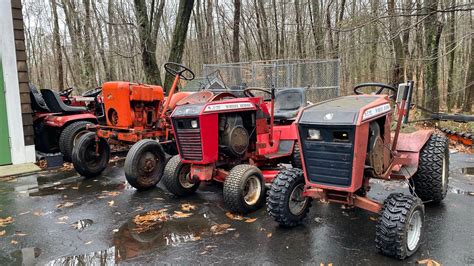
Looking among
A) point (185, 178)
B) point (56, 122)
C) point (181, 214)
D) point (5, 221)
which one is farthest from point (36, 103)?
point (181, 214)

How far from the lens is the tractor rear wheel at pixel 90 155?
20.4ft

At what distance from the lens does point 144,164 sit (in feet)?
17.6

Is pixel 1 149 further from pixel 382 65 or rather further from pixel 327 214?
pixel 382 65

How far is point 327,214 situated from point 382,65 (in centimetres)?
2932

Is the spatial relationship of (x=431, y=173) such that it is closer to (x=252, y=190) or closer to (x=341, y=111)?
(x=341, y=111)

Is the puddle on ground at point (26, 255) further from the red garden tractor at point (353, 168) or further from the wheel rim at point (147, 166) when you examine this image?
the red garden tractor at point (353, 168)

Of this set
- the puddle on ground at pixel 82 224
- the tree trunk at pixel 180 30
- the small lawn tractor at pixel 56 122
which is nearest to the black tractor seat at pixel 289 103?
the puddle on ground at pixel 82 224

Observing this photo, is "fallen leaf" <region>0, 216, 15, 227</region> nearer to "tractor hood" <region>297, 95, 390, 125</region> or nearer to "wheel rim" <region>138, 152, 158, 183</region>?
"wheel rim" <region>138, 152, 158, 183</region>

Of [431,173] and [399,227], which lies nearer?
[399,227]

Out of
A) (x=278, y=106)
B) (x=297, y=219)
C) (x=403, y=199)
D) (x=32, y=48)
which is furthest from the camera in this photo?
(x=32, y=48)

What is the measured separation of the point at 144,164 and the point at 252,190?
1.74 m

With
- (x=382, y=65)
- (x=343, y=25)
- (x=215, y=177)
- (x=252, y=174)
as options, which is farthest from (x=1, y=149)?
(x=382, y=65)

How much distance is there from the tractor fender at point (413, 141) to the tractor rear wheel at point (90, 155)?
4.71 metres

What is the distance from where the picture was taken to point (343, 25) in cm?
744
